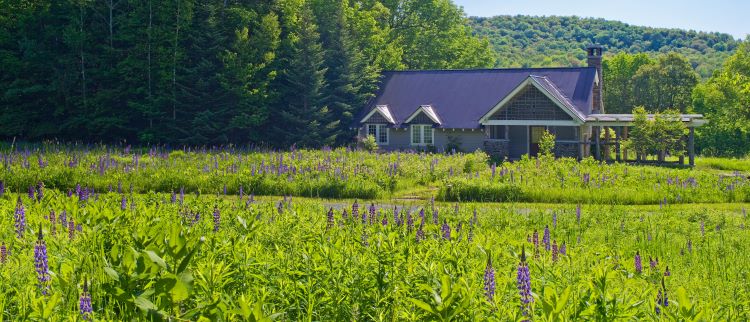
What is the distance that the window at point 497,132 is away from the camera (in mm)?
39375

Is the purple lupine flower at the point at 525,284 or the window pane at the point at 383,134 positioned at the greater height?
the window pane at the point at 383,134

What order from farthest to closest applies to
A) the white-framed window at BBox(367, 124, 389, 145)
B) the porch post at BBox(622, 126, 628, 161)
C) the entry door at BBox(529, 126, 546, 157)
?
the white-framed window at BBox(367, 124, 389, 145)
the entry door at BBox(529, 126, 546, 157)
the porch post at BBox(622, 126, 628, 161)

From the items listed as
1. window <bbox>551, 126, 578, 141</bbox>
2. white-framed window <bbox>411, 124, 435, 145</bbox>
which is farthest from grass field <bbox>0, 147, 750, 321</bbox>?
white-framed window <bbox>411, 124, 435, 145</bbox>

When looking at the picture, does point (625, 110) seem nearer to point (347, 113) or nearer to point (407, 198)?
point (347, 113)

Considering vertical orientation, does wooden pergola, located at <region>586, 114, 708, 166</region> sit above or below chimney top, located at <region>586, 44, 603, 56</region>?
below

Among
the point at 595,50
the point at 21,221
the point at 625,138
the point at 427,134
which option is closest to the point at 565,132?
the point at 625,138

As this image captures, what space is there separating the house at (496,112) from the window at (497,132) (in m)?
0.05

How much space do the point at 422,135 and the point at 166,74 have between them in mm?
13874

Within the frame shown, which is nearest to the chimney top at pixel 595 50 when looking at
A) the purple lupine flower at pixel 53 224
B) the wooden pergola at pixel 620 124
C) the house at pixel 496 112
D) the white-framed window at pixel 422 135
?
the house at pixel 496 112

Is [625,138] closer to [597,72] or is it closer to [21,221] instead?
[597,72]

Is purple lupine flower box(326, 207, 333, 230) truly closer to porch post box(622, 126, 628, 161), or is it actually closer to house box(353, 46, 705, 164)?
house box(353, 46, 705, 164)

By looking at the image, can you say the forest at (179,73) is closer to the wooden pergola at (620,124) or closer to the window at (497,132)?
the window at (497,132)

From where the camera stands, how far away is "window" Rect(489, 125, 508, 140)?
39375 mm

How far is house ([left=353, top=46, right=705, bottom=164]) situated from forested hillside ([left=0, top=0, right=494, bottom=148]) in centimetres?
319
